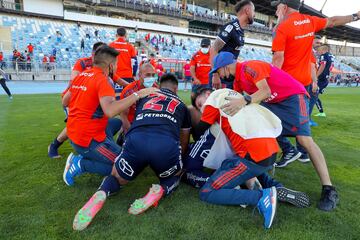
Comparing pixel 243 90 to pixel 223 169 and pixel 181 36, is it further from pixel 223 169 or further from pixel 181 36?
pixel 181 36

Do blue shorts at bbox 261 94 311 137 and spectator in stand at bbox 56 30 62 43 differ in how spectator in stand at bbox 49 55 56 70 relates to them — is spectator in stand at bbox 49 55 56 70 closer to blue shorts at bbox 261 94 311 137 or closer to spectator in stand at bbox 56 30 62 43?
spectator in stand at bbox 56 30 62 43

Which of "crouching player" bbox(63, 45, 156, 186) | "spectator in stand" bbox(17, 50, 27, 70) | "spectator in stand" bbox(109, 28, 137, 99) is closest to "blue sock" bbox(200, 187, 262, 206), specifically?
"crouching player" bbox(63, 45, 156, 186)

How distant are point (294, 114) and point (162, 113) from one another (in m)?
1.35

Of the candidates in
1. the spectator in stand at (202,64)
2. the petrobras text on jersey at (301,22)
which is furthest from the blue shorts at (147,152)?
the spectator in stand at (202,64)

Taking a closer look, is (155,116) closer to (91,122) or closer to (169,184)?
(169,184)

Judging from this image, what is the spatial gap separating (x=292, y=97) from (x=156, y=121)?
1.40 m

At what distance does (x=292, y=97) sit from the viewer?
301 cm

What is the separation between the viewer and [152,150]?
8.75 feet

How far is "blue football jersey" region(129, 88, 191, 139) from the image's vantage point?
2785 millimetres

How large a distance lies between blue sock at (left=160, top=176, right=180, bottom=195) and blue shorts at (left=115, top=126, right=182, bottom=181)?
117mm

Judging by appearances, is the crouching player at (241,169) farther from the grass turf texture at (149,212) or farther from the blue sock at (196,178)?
the blue sock at (196,178)

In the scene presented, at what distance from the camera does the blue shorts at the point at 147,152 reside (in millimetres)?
2678

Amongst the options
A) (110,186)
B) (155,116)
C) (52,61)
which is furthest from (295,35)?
(52,61)

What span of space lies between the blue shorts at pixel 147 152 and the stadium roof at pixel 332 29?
4614 centimetres
